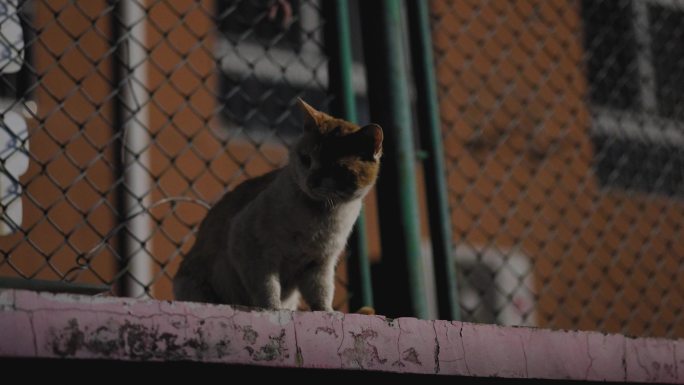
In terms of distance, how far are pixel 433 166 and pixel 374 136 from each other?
0.72ft

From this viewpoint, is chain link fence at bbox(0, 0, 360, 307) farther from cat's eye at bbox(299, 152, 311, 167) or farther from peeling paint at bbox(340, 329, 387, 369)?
peeling paint at bbox(340, 329, 387, 369)

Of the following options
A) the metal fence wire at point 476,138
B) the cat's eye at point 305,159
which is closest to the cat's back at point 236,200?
the cat's eye at point 305,159

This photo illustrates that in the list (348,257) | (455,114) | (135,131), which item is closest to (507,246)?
(455,114)

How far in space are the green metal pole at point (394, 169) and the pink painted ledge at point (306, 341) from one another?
1.17 ft

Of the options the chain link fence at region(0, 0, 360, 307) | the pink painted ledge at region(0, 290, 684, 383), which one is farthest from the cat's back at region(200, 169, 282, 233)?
the chain link fence at region(0, 0, 360, 307)

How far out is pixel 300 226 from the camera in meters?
1.62

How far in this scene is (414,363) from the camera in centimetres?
114

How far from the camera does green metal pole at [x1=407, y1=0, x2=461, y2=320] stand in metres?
1.71

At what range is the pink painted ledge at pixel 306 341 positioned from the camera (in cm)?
91

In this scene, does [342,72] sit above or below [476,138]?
above

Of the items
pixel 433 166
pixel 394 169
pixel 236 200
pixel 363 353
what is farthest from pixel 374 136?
pixel 363 353

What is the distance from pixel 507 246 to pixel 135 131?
2.64 meters

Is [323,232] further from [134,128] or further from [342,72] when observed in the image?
[134,128]

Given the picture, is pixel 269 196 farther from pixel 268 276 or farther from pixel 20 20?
pixel 20 20
